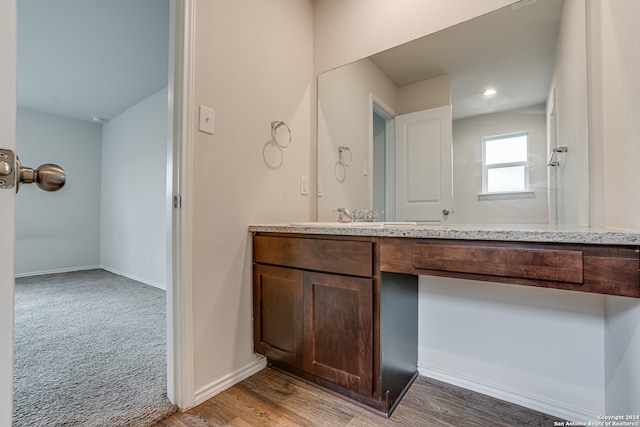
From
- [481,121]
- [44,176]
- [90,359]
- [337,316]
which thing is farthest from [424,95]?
[90,359]

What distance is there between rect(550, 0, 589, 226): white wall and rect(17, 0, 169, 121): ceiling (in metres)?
2.49

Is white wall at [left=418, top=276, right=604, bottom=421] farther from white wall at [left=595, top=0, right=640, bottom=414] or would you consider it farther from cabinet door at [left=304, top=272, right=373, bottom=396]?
cabinet door at [left=304, top=272, right=373, bottom=396]

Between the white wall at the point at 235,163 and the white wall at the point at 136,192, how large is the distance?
2.05 m

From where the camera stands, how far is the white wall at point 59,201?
4.07 metres

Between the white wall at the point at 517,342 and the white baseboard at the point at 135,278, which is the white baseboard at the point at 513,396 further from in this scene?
the white baseboard at the point at 135,278

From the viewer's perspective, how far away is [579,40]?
123cm

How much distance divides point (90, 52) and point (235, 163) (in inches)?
99.1

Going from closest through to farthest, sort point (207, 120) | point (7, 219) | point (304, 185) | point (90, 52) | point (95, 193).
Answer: point (7, 219)
point (207, 120)
point (304, 185)
point (90, 52)
point (95, 193)

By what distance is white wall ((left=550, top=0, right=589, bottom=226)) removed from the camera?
121 centimetres

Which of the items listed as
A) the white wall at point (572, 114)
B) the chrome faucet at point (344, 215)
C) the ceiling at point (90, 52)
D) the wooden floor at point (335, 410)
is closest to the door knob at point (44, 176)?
the wooden floor at point (335, 410)

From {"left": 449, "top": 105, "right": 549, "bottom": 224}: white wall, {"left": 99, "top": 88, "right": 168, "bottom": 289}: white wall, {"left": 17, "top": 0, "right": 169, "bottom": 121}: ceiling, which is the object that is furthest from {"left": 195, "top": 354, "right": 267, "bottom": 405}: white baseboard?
{"left": 17, "top": 0, "right": 169, "bottom": 121}: ceiling

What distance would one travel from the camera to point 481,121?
1.46 m

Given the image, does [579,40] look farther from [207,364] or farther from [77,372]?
[77,372]

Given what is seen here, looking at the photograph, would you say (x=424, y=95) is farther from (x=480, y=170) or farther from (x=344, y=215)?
(x=344, y=215)
